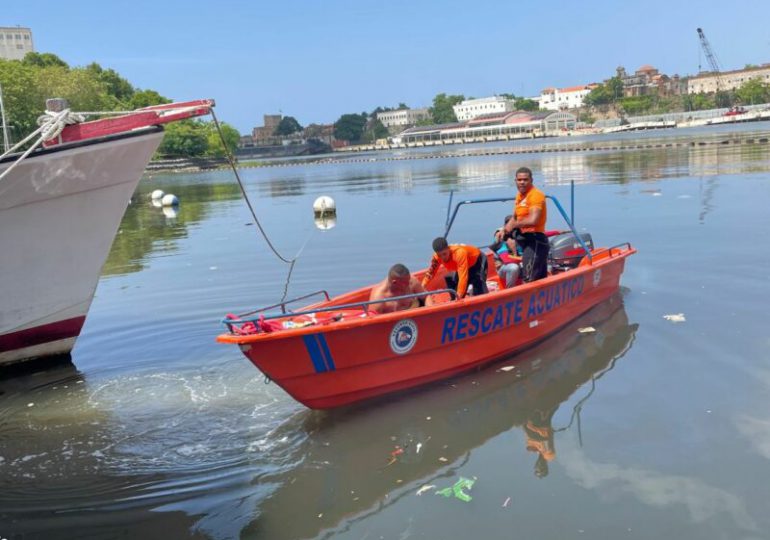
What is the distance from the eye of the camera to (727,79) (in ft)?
545

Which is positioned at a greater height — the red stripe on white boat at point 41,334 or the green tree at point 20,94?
the green tree at point 20,94

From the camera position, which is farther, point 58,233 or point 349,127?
point 349,127

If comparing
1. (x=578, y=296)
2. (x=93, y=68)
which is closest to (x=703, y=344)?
(x=578, y=296)

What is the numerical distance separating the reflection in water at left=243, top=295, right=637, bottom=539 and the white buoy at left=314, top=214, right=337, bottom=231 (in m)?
11.8

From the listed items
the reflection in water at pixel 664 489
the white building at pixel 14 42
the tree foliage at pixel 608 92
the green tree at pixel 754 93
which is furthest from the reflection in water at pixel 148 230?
the tree foliage at pixel 608 92

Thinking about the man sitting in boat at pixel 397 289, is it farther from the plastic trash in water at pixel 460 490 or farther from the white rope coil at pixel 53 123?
the white rope coil at pixel 53 123

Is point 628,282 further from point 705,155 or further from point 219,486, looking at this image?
point 705,155

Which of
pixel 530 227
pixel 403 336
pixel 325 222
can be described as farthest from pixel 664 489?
pixel 325 222

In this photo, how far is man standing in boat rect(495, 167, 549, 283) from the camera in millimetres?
7770

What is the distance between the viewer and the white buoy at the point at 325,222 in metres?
19.1

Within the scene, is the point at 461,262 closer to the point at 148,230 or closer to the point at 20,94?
the point at 148,230

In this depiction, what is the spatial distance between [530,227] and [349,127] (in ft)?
614

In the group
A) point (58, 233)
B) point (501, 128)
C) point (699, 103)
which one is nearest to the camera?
point (58, 233)

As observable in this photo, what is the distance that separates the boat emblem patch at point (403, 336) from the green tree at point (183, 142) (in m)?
102
